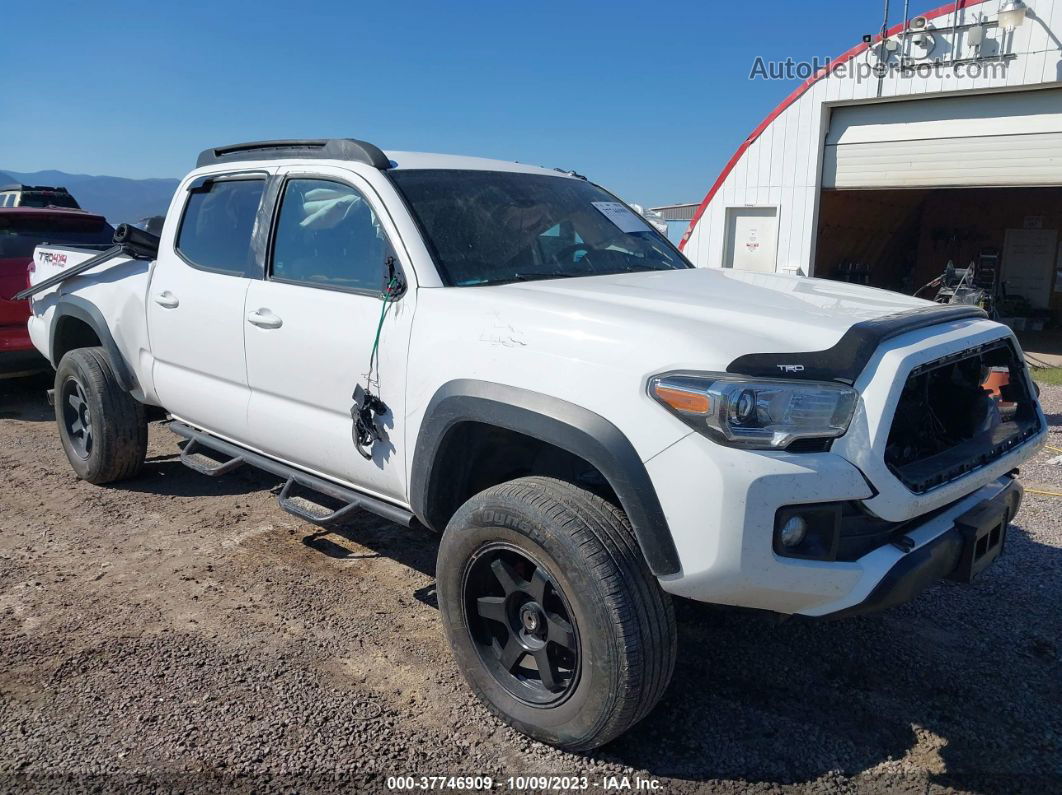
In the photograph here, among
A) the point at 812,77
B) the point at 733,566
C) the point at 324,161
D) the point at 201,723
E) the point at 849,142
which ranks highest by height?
the point at 812,77

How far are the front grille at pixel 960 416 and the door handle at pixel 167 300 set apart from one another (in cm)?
350

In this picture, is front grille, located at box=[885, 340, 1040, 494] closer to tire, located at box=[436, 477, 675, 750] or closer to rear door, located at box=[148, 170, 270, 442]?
tire, located at box=[436, 477, 675, 750]

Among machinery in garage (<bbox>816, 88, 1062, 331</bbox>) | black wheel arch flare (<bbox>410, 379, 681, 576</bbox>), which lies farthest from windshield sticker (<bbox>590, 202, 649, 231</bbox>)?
machinery in garage (<bbox>816, 88, 1062, 331</bbox>)

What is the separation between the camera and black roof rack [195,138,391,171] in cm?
355

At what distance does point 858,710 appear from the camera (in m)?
3.01

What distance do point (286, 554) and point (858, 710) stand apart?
2816mm

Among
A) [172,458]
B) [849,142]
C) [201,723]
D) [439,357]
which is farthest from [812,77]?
[201,723]

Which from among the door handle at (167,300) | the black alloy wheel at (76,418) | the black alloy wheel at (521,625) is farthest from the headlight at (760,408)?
the black alloy wheel at (76,418)

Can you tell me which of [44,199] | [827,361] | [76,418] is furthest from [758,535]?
[44,199]

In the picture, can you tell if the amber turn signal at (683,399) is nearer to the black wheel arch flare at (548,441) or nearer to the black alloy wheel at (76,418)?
the black wheel arch flare at (548,441)

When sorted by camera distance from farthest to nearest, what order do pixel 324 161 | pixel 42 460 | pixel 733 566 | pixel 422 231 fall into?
pixel 42 460
pixel 324 161
pixel 422 231
pixel 733 566

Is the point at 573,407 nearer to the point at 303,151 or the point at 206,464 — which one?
the point at 303,151

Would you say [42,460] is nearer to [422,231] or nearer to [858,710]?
[422,231]

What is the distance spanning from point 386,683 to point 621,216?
94.9 inches
